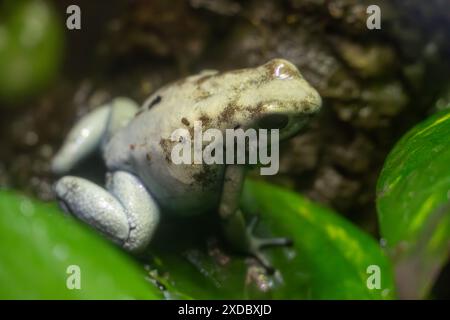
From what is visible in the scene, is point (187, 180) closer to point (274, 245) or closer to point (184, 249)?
point (184, 249)

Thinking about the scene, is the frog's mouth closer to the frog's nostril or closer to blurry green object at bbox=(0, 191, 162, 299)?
the frog's nostril

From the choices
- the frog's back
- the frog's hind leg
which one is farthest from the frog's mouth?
the frog's hind leg

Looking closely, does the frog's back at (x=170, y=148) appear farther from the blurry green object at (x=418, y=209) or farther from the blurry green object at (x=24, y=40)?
the blurry green object at (x=24, y=40)

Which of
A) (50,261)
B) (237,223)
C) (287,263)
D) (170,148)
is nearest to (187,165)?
(170,148)

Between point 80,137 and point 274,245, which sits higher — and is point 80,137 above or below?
above

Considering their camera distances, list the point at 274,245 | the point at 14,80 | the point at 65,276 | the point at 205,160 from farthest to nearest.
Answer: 1. the point at 14,80
2. the point at 274,245
3. the point at 205,160
4. the point at 65,276

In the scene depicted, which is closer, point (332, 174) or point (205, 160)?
point (205, 160)
